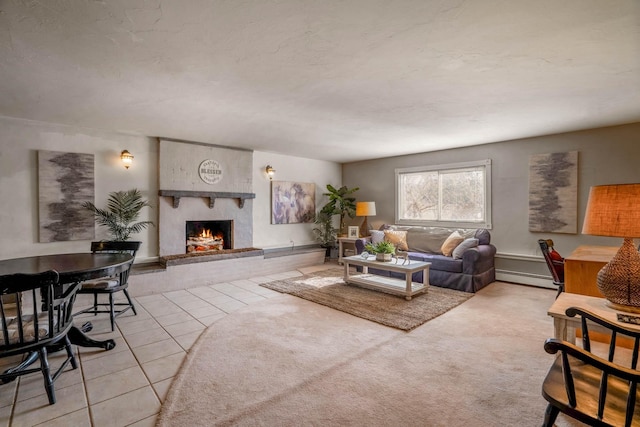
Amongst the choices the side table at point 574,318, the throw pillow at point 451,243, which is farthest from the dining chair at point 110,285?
the throw pillow at point 451,243

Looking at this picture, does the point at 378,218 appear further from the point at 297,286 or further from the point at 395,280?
the point at 297,286

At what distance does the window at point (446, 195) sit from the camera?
549 centimetres

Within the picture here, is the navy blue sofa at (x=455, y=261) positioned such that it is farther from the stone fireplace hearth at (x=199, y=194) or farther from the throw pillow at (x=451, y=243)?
the stone fireplace hearth at (x=199, y=194)

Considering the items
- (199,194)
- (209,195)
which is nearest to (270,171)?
(209,195)

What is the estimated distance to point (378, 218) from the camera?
709 cm

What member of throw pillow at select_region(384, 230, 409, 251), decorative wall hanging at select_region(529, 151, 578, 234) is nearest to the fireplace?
throw pillow at select_region(384, 230, 409, 251)

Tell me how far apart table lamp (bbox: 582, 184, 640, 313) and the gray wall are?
3.32m

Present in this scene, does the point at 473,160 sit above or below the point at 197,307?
above

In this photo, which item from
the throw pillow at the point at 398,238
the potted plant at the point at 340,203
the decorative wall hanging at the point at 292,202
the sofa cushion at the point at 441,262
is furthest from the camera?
the potted plant at the point at 340,203

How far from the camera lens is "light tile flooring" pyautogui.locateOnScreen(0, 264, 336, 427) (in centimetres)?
184

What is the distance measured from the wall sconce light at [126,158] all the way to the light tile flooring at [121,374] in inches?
78.5

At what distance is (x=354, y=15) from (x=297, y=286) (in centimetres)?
373

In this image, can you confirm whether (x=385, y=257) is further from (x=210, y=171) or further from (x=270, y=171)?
(x=210, y=171)

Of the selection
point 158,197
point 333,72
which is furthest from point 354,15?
point 158,197
